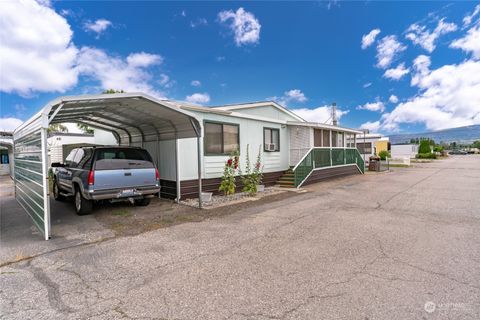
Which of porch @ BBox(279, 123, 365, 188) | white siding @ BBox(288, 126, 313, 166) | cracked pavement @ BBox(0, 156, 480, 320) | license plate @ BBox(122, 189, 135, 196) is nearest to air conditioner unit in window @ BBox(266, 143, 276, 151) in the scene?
porch @ BBox(279, 123, 365, 188)

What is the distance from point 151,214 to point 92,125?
5241mm

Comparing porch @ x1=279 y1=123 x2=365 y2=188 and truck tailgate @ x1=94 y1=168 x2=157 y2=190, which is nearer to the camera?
truck tailgate @ x1=94 y1=168 x2=157 y2=190

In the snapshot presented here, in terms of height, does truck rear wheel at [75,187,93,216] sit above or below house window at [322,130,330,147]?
below

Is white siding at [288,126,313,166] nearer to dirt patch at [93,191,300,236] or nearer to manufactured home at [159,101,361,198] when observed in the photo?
manufactured home at [159,101,361,198]

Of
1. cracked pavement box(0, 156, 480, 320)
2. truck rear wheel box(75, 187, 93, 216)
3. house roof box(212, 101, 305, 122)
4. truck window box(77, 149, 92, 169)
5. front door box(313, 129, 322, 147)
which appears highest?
house roof box(212, 101, 305, 122)

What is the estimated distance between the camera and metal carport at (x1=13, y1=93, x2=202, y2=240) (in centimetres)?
480

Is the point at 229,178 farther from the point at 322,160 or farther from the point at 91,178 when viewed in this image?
the point at 322,160

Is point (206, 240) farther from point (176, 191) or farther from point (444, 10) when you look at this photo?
point (444, 10)

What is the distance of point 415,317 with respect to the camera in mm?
2365

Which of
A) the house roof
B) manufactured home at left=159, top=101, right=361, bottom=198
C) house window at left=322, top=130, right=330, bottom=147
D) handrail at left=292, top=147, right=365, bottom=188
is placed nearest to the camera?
manufactured home at left=159, top=101, right=361, bottom=198

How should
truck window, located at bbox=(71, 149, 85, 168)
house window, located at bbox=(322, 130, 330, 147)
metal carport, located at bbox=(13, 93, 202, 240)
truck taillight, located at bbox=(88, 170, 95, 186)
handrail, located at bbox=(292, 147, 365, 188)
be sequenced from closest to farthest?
metal carport, located at bbox=(13, 93, 202, 240) → truck taillight, located at bbox=(88, 170, 95, 186) → truck window, located at bbox=(71, 149, 85, 168) → handrail, located at bbox=(292, 147, 365, 188) → house window, located at bbox=(322, 130, 330, 147)

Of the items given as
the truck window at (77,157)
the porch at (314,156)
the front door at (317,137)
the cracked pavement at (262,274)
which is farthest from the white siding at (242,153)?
the cracked pavement at (262,274)

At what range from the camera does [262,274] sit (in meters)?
3.28

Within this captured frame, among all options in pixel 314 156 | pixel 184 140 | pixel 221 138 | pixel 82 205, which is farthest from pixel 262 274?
pixel 314 156
